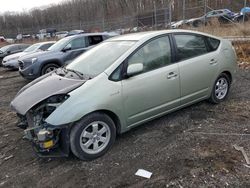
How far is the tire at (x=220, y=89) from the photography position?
471 cm

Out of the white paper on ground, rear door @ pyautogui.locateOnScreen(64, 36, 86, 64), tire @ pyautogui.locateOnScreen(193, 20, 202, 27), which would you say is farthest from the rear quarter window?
tire @ pyautogui.locateOnScreen(193, 20, 202, 27)

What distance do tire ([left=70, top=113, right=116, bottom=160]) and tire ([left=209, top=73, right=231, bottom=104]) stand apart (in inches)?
96.3

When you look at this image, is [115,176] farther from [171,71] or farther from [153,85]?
[171,71]

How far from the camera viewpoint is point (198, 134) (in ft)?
12.1

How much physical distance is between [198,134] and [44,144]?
2.33m

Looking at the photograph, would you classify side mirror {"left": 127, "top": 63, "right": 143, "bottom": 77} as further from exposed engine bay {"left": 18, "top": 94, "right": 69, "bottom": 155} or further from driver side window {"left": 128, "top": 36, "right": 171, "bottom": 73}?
exposed engine bay {"left": 18, "top": 94, "right": 69, "bottom": 155}

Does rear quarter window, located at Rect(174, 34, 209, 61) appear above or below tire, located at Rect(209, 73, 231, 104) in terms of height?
above

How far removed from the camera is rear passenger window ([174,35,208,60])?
159 inches

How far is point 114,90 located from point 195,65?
5.73ft

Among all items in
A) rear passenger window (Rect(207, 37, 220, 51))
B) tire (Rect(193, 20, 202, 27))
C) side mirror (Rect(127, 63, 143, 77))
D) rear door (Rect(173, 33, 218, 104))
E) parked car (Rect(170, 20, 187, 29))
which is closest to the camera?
side mirror (Rect(127, 63, 143, 77))

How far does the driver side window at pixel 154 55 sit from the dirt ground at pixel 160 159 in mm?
1110

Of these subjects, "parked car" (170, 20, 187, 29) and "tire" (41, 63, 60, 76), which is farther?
"parked car" (170, 20, 187, 29)

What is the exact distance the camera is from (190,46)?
4230mm

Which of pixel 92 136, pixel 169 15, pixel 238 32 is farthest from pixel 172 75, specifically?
pixel 169 15
